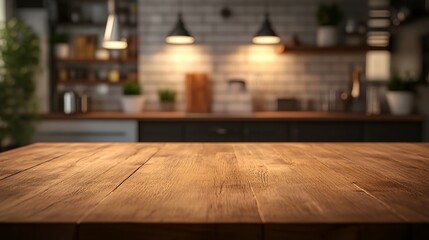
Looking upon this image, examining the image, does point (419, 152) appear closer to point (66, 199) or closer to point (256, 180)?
point (256, 180)

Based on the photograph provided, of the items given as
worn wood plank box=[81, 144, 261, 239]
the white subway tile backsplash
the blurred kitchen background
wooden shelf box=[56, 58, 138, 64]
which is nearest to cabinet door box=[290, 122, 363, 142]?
the blurred kitchen background

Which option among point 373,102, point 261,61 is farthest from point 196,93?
point 373,102

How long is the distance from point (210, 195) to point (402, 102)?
369 cm

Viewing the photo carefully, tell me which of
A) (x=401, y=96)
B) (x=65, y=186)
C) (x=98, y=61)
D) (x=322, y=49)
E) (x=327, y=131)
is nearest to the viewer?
(x=65, y=186)

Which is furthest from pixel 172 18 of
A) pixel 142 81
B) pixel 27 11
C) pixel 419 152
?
pixel 419 152

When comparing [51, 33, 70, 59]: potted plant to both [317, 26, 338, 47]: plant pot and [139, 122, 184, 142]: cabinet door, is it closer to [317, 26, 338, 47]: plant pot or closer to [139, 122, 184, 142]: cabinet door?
[139, 122, 184, 142]: cabinet door

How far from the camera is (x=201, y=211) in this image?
0.82m

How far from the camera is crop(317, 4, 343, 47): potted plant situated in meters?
4.50

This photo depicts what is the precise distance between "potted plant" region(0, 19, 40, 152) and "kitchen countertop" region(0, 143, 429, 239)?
338 centimetres

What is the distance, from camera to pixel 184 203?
885mm

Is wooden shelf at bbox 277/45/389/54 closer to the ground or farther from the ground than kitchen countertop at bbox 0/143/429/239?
farther from the ground

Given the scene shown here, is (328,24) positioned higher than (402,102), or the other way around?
(328,24)

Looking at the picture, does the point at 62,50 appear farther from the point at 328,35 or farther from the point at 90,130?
the point at 328,35

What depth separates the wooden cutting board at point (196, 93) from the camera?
4.59m
